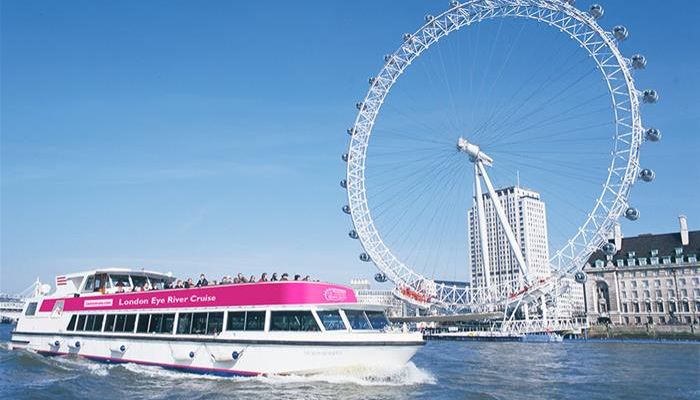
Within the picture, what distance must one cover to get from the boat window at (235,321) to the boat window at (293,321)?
157 centimetres

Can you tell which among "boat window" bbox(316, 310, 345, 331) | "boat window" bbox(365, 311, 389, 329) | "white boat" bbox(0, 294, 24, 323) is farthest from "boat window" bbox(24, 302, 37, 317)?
"white boat" bbox(0, 294, 24, 323)

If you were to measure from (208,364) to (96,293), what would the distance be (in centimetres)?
977

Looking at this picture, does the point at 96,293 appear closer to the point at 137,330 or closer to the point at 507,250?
the point at 137,330

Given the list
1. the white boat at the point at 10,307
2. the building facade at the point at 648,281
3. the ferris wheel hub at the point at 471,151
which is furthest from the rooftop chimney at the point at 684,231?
the white boat at the point at 10,307

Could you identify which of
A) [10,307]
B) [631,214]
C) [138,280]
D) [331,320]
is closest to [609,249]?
[631,214]

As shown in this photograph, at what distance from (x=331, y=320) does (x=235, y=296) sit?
4.27 m

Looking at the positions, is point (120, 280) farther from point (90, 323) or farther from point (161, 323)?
point (161, 323)

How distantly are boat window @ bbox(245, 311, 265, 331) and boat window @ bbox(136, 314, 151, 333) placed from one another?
6.39 m

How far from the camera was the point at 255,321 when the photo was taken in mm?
23234

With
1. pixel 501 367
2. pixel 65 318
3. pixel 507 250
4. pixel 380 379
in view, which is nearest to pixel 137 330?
pixel 65 318

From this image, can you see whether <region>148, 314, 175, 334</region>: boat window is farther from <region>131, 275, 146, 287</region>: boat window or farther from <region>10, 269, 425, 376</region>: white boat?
<region>131, 275, 146, 287</region>: boat window

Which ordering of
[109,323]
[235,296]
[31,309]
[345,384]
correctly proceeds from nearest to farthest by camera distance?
[345,384]
[235,296]
[109,323]
[31,309]

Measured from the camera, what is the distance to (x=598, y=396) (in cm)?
2073

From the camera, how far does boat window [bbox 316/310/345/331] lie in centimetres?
2212
